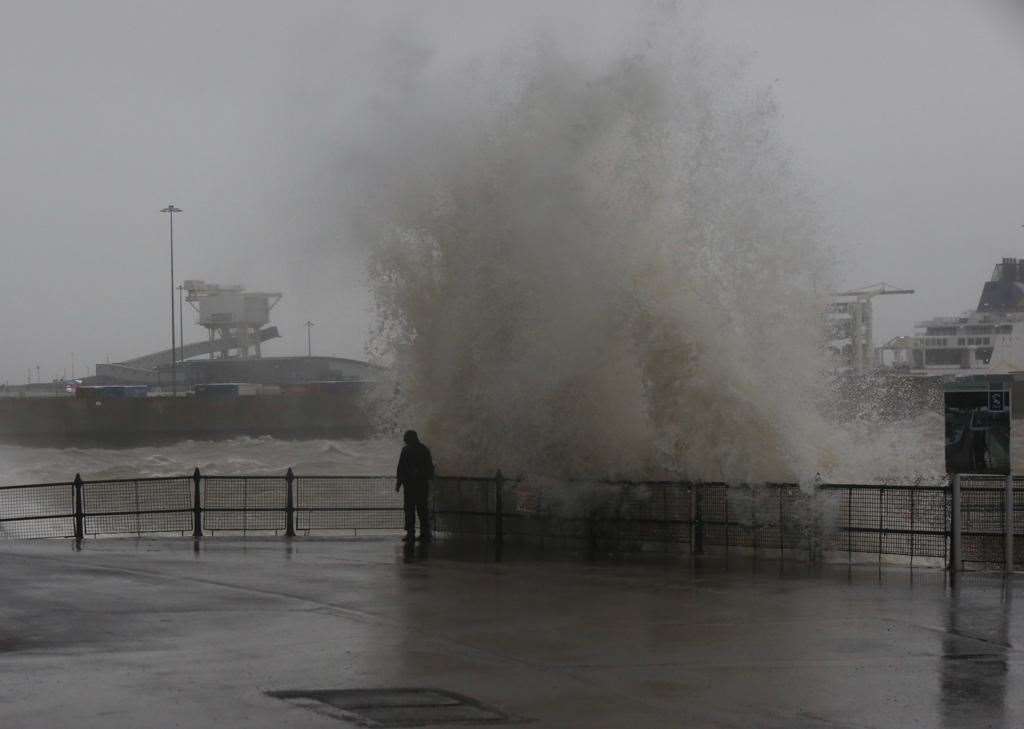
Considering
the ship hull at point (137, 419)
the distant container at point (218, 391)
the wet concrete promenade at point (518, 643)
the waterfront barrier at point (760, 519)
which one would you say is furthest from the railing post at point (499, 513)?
the distant container at point (218, 391)

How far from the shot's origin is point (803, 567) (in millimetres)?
16406

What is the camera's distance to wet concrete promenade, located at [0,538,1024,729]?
8336 millimetres

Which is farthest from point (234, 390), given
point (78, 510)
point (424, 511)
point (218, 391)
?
point (424, 511)

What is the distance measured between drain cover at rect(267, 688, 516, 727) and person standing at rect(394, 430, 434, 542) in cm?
1048

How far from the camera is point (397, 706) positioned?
8406 millimetres

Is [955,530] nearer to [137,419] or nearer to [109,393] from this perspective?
[137,419]

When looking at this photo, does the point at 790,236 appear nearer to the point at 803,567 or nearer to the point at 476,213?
the point at 476,213

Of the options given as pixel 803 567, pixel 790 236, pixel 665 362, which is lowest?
pixel 803 567

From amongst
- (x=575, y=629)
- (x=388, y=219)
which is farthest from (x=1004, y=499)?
(x=388, y=219)

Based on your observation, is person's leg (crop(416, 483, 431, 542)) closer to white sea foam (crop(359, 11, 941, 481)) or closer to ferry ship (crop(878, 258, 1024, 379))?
white sea foam (crop(359, 11, 941, 481))

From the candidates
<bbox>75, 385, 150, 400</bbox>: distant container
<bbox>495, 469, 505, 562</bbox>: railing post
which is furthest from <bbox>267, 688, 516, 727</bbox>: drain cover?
<bbox>75, 385, 150, 400</bbox>: distant container

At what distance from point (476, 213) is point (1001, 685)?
1721cm

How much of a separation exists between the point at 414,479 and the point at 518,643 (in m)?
8.70

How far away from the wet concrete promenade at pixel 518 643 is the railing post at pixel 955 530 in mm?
348
